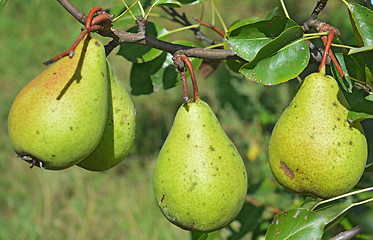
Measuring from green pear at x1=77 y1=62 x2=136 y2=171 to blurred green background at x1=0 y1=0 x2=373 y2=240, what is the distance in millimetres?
1124

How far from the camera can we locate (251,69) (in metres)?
1.16

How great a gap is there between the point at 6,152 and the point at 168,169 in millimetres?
2617

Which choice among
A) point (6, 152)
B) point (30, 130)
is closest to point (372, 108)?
point (30, 130)

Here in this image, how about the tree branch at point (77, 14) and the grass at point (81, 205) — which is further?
the grass at point (81, 205)

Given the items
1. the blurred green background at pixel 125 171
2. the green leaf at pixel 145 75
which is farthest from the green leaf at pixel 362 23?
the blurred green background at pixel 125 171

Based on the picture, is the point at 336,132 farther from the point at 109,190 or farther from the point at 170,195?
the point at 109,190

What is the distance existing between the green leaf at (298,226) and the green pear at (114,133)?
454mm

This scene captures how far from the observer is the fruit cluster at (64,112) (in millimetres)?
969

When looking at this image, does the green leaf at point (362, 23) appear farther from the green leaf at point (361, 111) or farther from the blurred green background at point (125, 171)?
the blurred green background at point (125, 171)

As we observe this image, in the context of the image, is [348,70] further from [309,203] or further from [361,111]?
[309,203]

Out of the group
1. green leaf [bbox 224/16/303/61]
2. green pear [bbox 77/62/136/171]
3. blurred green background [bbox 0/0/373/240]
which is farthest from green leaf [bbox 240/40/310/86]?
blurred green background [bbox 0/0/373/240]

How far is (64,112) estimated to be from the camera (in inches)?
38.1

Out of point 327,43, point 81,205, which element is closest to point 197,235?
point 327,43

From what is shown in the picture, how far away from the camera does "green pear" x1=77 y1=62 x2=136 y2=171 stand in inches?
45.1
